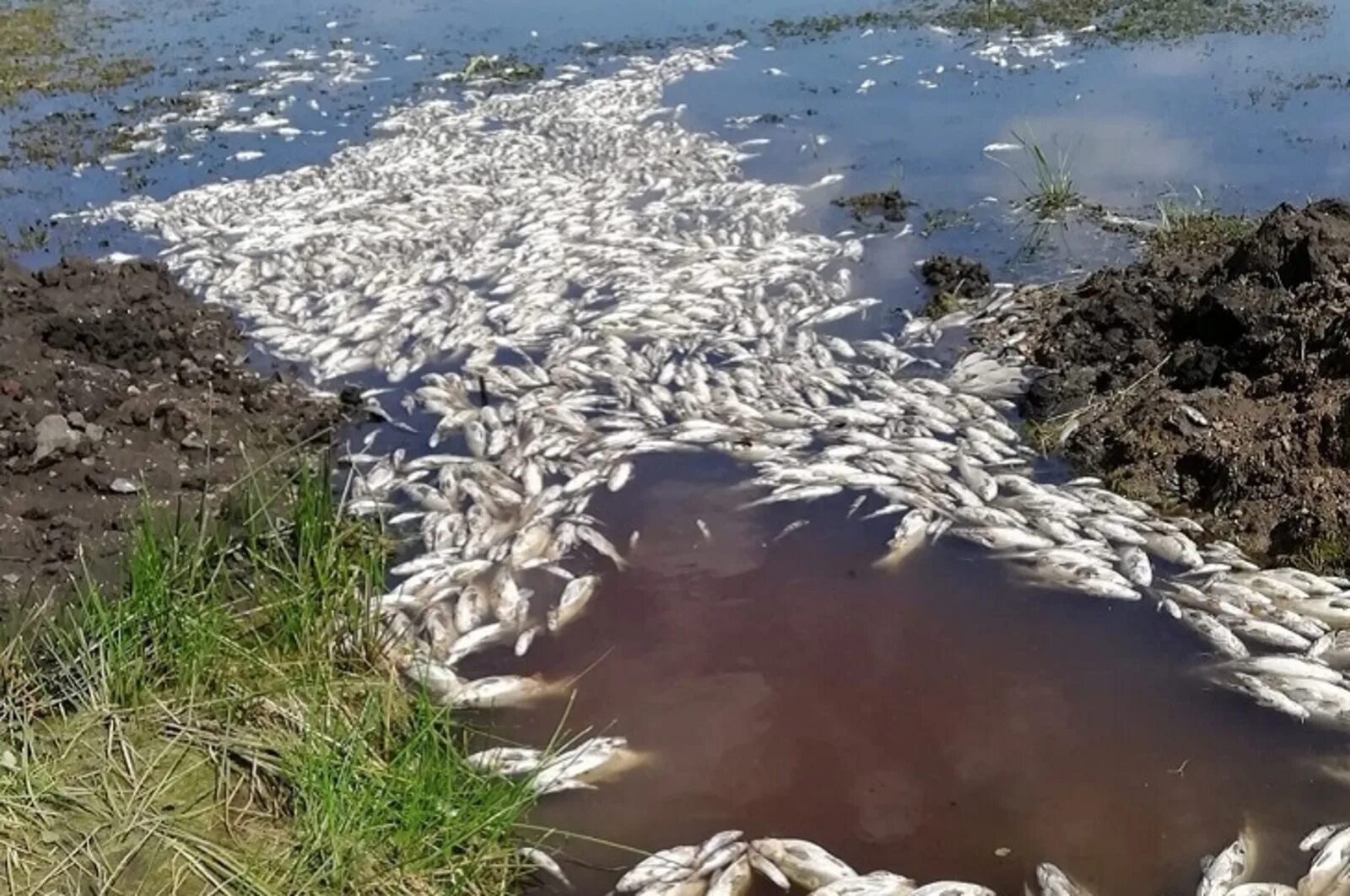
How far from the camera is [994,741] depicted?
15.9 feet

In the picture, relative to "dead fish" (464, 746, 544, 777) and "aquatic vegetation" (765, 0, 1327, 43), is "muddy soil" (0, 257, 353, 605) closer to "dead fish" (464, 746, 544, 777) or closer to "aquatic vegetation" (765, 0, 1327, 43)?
"dead fish" (464, 746, 544, 777)

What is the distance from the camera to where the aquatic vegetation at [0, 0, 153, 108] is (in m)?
17.0

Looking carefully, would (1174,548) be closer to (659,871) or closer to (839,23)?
(659,871)

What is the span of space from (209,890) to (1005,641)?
3.63m

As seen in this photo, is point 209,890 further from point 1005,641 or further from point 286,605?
point 1005,641

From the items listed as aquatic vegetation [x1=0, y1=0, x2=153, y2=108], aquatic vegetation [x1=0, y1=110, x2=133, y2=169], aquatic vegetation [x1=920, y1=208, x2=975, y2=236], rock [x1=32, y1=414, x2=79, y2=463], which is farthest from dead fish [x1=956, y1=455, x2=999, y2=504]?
aquatic vegetation [x1=0, y1=0, x2=153, y2=108]

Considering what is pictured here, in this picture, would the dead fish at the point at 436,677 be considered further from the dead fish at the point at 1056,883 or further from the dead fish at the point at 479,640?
the dead fish at the point at 1056,883

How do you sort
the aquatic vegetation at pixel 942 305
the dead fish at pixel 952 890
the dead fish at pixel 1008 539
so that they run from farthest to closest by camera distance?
the aquatic vegetation at pixel 942 305
the dead fish at pixel 1008 539
the dead fish at pixel 952 890

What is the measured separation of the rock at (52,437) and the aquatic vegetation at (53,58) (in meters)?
12.3

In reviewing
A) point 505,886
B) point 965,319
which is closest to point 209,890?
point 505,886

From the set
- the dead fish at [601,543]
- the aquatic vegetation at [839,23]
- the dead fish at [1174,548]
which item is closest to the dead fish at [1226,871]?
the dead fish at [1174,548]

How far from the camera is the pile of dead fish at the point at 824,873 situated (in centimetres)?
390

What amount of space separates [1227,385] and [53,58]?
62.5 feet

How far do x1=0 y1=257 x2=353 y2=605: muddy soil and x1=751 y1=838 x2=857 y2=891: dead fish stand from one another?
355cm
